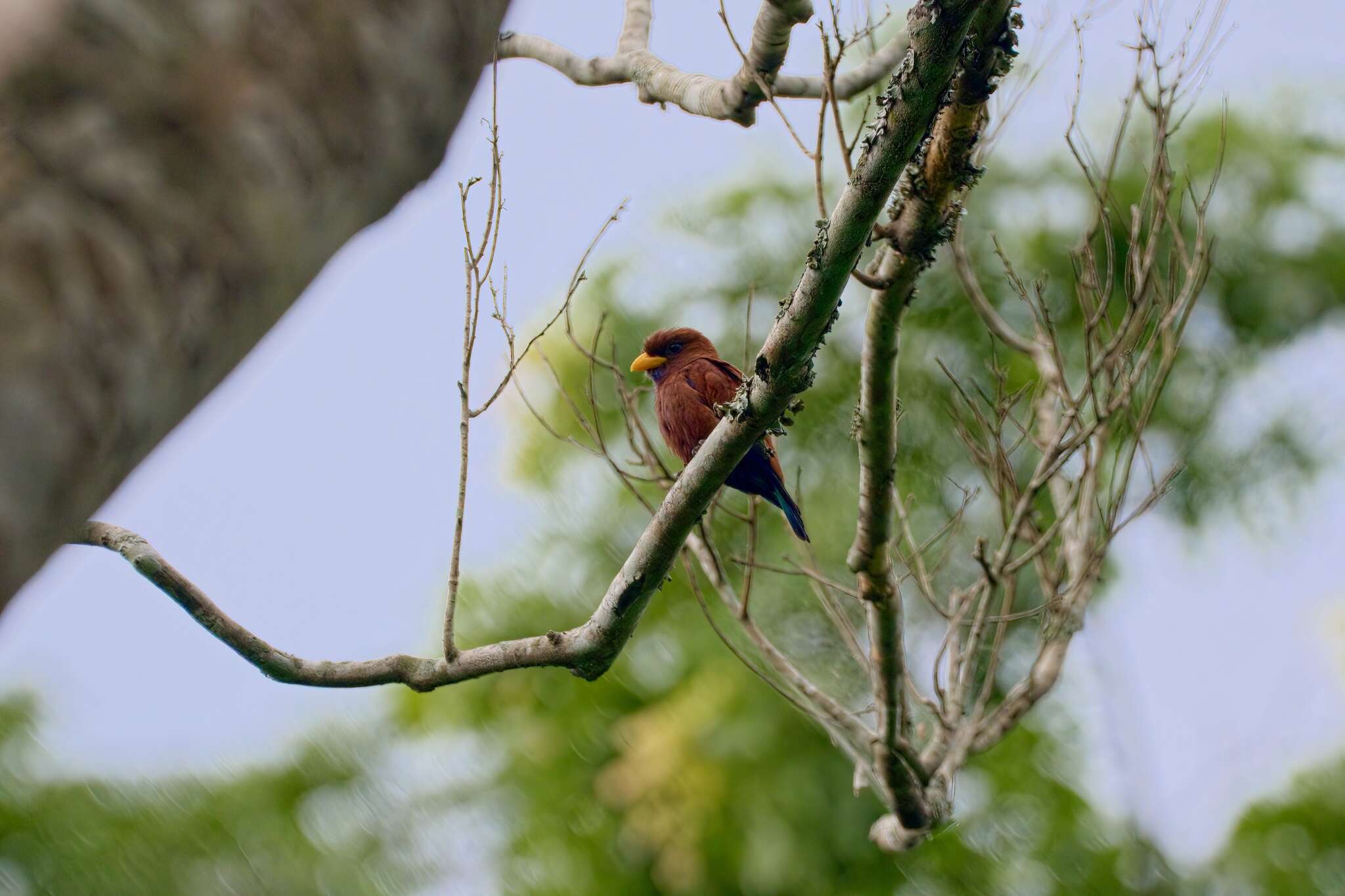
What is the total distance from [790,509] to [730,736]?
405 centimetres

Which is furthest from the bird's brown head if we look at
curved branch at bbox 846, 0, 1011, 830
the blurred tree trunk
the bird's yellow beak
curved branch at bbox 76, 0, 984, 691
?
the blurred tree trunk

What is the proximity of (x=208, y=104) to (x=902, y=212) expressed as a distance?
2130mm

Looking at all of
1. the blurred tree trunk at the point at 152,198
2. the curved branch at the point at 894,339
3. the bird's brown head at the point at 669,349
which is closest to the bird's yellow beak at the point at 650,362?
the bird's brown head at the point at 669,349

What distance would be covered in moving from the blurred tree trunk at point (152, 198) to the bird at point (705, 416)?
3337 millimetres

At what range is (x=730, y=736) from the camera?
8.09 m

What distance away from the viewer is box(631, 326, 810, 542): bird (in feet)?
14.1

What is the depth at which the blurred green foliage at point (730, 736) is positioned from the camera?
7543mm

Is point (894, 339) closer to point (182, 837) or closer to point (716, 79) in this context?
point (716, 79)

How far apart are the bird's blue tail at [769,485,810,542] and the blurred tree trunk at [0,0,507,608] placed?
10.9 feet

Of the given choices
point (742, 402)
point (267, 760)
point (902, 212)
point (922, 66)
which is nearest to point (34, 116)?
point (922, 66)

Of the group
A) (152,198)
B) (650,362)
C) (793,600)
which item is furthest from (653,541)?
(793,600)

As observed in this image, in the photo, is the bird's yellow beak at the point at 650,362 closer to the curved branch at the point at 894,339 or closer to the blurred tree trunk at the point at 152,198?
the curved branch at the point at 894,339

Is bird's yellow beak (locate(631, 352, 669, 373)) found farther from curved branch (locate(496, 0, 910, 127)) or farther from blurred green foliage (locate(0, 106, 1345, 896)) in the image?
blurred green foliage (locate(0, 106, 1345, 896))

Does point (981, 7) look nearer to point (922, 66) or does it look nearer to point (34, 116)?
point (922, 66)
